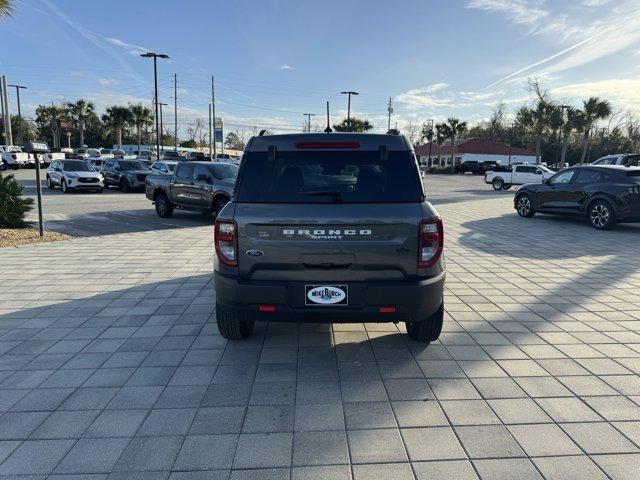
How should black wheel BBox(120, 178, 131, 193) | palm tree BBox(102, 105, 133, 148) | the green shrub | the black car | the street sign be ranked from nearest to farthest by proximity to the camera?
the green shrub
the black car
black wheel BBox(120, 178, 131, 193)
the street sign
palm tree BBox(102, 105, 133, 148)

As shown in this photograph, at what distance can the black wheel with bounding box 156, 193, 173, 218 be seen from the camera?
568 inches

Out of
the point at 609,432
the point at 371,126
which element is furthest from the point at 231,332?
the point at 371,126

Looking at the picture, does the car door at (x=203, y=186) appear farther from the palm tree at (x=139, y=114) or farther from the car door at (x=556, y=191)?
the palm tree at (x=139, y=114)

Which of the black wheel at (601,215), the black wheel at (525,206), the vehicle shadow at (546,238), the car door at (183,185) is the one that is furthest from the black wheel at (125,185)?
the black wheel at (601,215)

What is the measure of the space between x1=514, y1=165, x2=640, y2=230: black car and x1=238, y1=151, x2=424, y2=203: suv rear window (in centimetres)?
1029

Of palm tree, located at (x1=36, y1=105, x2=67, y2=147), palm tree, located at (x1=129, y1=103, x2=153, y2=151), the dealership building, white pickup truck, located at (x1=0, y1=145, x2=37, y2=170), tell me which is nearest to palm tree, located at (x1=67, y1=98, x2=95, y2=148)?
palm tree, located at (x1=36, y1=105, x2=67, y2=147)

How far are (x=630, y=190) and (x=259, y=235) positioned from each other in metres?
11.3

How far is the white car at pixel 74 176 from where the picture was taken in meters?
22.1

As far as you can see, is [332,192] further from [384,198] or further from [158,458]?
[158,458]

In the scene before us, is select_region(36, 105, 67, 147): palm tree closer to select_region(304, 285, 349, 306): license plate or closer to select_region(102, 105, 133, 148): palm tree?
select_region(102, 105, 133, 148): palm tree

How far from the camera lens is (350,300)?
3.57 metres

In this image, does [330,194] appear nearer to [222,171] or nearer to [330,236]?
[330,236]

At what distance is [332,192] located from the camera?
3646mm

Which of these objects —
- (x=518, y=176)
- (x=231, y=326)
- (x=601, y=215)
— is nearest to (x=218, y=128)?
(x=518, y=176)
